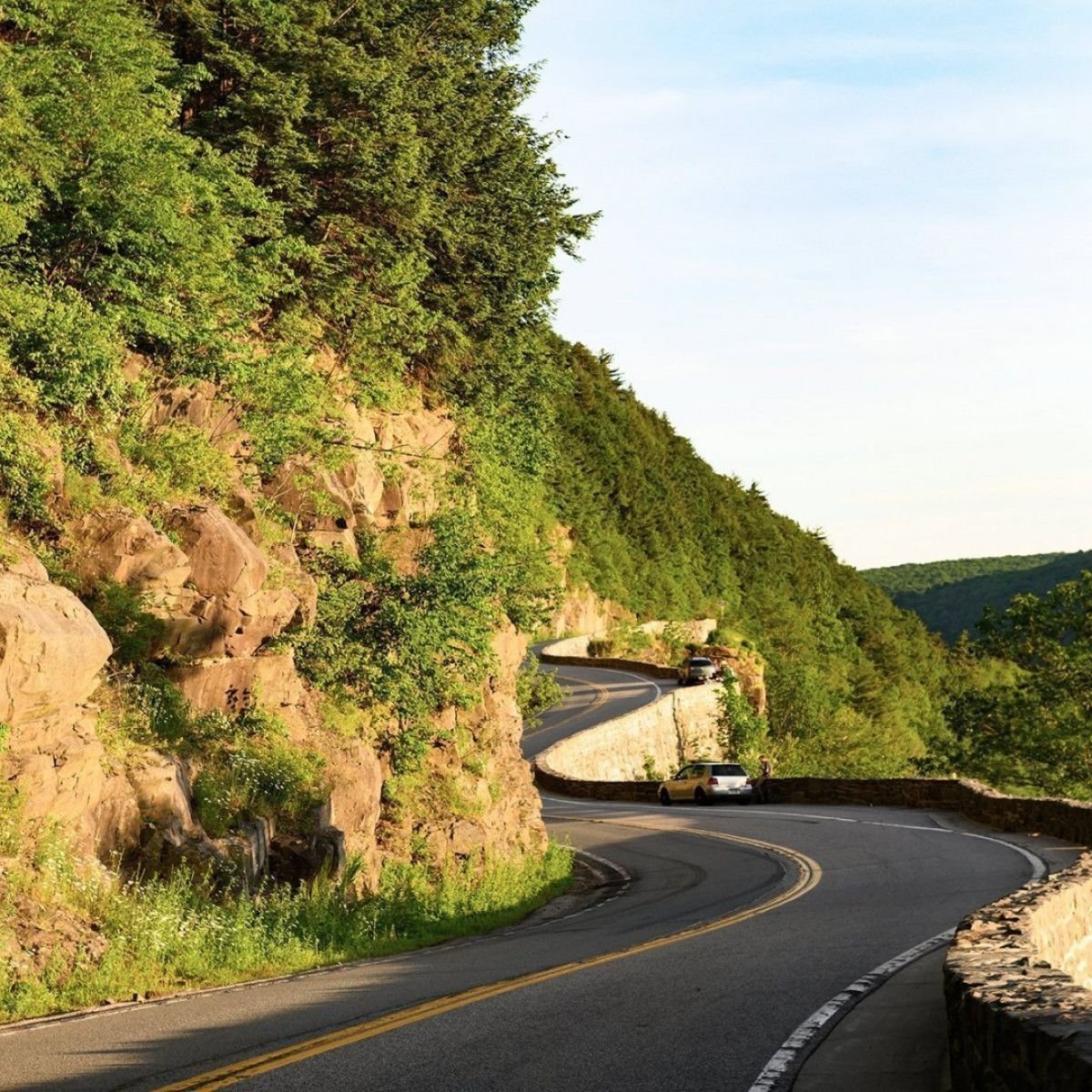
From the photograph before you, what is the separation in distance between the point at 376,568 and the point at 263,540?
9.83 ft

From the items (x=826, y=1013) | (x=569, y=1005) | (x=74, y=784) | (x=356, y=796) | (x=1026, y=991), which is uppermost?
(x=74, y=784)

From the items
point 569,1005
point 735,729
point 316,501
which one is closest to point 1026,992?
point 569,1005

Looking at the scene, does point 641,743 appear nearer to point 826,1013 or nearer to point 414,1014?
point 826,1013

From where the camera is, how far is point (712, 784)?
40875 mm

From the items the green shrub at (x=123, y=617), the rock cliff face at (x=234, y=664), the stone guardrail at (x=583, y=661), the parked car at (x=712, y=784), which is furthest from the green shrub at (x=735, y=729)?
the green shrub at (x=123, y=617)

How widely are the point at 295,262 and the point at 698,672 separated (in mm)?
48413

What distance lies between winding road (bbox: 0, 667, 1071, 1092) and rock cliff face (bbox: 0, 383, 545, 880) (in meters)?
2.76

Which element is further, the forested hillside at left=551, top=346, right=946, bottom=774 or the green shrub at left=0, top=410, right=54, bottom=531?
the forested hillside at left=551, top=346, right=946, bottom=774

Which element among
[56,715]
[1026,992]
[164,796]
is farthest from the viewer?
[164,796]

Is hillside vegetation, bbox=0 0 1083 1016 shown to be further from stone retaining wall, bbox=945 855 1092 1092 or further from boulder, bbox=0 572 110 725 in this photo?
stone retaining wall, bbox=945 855 1092 1092

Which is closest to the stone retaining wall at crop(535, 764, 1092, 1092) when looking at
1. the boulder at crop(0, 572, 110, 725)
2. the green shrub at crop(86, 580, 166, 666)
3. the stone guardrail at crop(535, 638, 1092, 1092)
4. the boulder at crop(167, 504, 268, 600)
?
the stone guardrail at crop(535, 638, 1092, 1092)

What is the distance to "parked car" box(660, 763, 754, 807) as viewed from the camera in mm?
40844

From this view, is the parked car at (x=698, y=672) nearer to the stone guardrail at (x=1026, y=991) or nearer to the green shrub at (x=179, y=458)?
the green shrub at (x=179, y=458)

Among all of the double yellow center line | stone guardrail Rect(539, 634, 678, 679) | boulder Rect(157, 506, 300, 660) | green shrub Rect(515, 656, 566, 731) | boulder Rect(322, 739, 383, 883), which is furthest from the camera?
stone guardrail Rect(539, 634, 678, 679)
